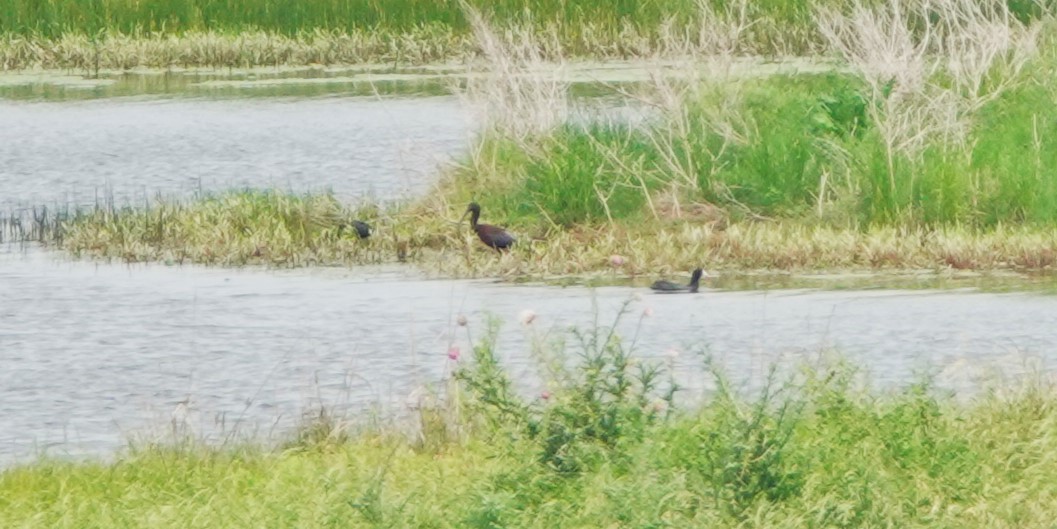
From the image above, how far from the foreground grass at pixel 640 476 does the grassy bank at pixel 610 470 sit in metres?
0.01

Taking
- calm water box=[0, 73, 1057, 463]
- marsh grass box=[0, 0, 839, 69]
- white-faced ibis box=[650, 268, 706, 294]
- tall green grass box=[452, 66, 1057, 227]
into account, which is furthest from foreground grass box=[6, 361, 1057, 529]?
marsh grass box=[0, 0, 839, 69]

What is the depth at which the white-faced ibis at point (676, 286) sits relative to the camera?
15.4 m

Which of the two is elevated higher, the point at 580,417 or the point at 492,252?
the point at 580,417

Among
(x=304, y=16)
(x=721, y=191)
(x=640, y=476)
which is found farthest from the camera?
(x=304, y=16)

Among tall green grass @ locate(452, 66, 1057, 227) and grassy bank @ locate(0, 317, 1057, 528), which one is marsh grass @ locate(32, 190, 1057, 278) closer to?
tall green grass @ locate(452, 66, 1057, 227)

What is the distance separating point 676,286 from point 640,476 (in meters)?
7.77

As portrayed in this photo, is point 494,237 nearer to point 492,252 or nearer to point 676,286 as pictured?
point 492,252

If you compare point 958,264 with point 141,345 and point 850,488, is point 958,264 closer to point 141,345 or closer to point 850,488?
point 141,345

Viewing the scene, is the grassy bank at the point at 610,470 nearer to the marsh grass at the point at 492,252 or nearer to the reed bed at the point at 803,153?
the marsh grass at the point at 492,252

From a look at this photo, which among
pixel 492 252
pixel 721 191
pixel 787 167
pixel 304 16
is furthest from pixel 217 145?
pixel 787 167

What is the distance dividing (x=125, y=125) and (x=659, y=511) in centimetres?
2483

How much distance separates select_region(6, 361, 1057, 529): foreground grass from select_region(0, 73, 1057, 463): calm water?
58 cm

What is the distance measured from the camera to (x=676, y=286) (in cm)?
1546

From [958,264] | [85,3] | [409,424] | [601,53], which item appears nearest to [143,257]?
[958,264]
